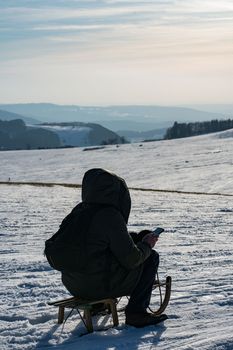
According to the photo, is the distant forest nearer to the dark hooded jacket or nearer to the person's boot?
the person's boot

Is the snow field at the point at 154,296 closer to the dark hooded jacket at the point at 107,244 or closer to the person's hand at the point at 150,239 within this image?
the dark hooded jacket at the point at 107,244

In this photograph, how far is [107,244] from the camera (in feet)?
16.7

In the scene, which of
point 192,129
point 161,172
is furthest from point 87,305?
point 192,129

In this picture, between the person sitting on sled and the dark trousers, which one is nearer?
the person sitting on sled

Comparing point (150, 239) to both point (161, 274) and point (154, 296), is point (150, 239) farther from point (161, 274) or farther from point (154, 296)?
point (161, 274)

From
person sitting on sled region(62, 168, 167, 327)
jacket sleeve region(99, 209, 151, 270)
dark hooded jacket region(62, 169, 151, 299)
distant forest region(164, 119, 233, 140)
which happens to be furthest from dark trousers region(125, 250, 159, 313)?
distant forest region(164, 119, 233, 140)

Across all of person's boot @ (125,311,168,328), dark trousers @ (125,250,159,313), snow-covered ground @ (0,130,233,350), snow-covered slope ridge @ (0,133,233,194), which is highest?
dark trousers @ (125,250,159,313)

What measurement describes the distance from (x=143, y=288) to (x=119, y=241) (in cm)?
64

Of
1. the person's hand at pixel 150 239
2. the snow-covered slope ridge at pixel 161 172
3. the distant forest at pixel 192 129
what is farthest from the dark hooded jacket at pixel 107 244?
the distant forest at pixel 192 129

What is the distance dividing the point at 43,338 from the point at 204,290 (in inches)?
91.1

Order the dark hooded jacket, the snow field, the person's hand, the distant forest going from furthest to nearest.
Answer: the distant forest → the person's hand → the snow field → the dark hooded jacket

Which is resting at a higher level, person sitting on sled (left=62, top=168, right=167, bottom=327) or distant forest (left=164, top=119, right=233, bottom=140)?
distant forest (left=164, top=119, right=233, bottom=140)

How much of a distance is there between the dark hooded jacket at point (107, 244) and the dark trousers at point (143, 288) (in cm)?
14

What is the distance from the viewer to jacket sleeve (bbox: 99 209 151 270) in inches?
197
